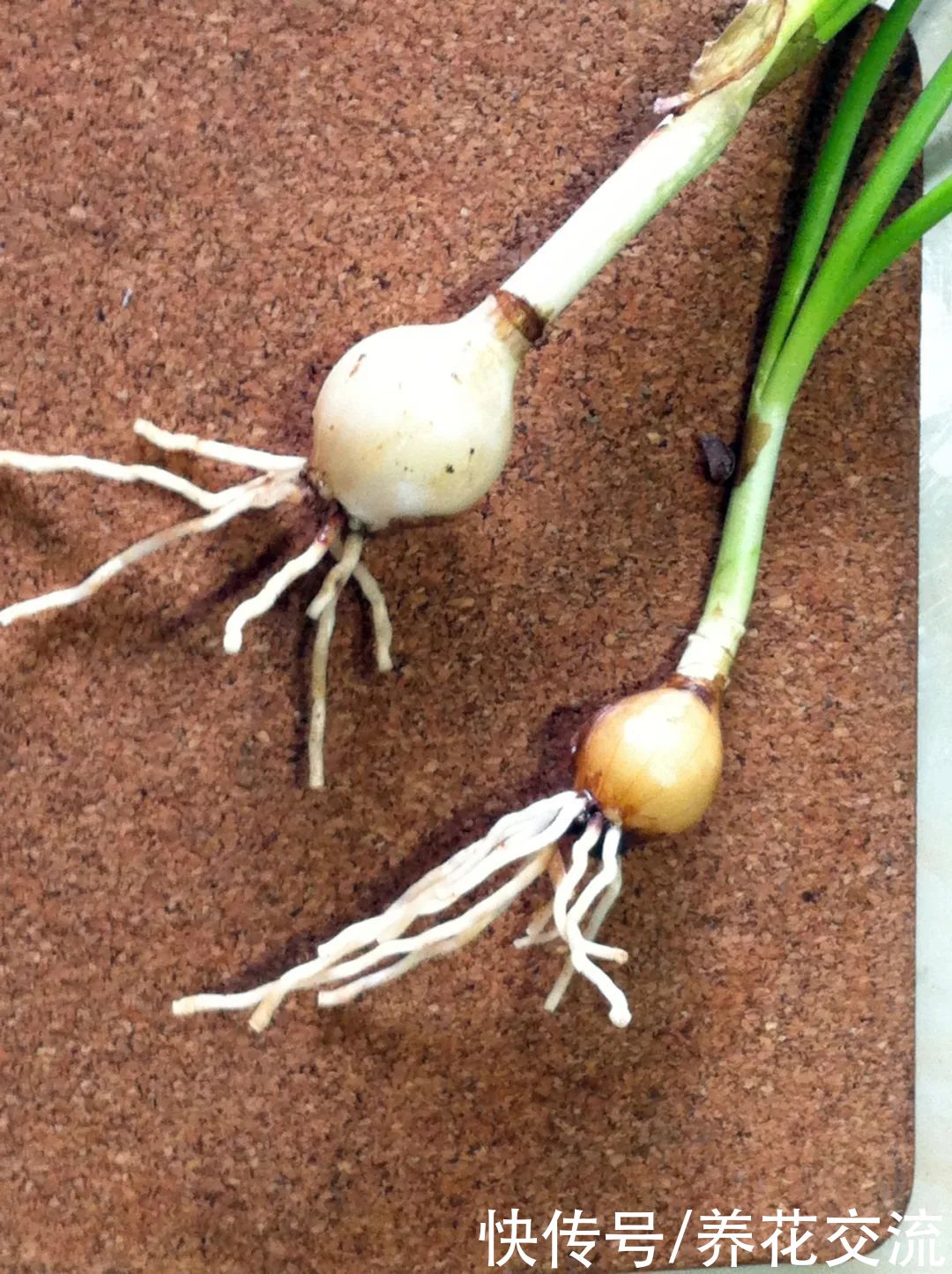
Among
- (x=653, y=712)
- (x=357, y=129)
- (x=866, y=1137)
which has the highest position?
(x=357, y=129)

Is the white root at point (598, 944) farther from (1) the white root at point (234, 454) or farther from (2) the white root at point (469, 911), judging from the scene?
(1) the white root at point (234, 454)

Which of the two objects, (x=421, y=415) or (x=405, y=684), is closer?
(x=421, y=415)

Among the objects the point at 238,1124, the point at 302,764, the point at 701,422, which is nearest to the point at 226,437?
the point at 302,764

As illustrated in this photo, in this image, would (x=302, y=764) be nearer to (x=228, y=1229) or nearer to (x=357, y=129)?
(x=228, y=1229)

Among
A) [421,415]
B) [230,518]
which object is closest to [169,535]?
[230,518]

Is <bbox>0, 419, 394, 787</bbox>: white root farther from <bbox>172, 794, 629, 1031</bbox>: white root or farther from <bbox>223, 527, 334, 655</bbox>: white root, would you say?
<bbox>172, 794, 629, 1031</bbox>: white root

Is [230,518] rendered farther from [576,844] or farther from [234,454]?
[576,844]
